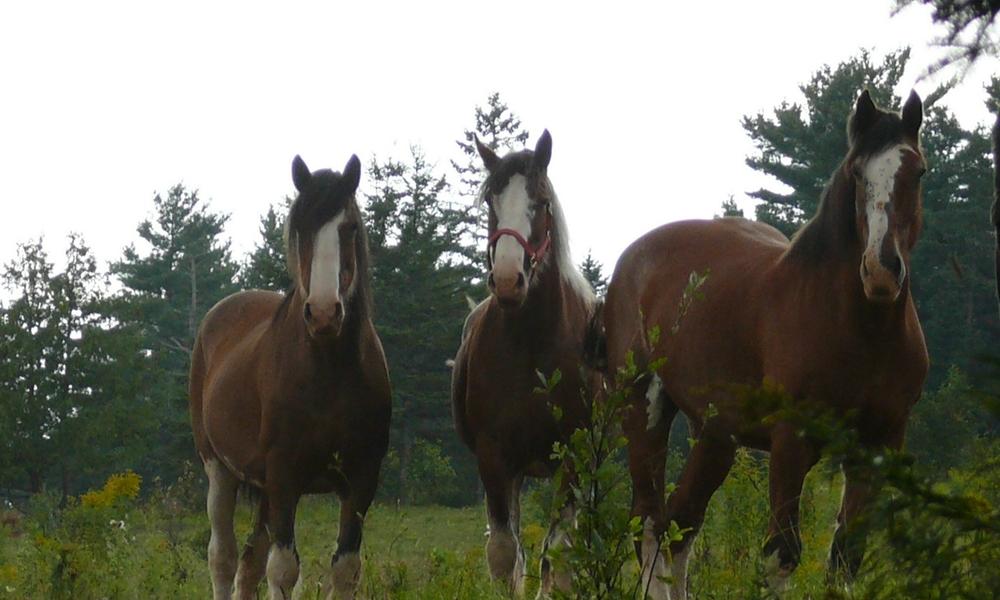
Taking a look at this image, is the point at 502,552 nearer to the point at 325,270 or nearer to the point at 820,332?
the point at 325,270

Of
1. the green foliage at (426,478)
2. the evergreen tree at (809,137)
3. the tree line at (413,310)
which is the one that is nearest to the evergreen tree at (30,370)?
the tree line at (413,310)

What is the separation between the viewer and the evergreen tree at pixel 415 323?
37.4 metres

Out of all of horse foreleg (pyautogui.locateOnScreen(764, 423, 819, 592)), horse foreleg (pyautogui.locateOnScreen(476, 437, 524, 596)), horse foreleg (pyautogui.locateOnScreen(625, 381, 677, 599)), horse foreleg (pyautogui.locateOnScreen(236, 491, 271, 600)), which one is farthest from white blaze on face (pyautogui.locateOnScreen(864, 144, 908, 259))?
horse foreleg (pyautogui.locateOnScreen(236, 491, 271, 600))

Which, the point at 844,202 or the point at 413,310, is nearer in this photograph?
the point at 844,202

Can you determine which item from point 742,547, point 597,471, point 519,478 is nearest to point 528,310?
point 519,478

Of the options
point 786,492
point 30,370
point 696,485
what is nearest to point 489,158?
point 696,485

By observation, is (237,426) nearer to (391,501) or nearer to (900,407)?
(900,407)

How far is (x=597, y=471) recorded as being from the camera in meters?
3.29

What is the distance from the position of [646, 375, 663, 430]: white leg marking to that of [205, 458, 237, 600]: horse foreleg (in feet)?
11.0

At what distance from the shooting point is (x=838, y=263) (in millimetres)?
5277

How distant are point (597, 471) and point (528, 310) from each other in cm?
393

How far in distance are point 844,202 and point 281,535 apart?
3517 millimetres

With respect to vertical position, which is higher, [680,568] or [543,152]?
[543,152]

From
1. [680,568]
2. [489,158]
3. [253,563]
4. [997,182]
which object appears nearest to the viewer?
[997,182]
